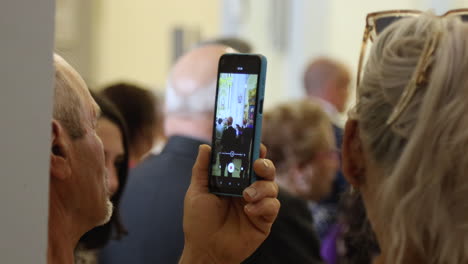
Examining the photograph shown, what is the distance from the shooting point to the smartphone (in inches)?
53.2

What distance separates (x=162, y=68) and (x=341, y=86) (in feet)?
8.99

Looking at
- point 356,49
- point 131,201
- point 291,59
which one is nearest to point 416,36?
point 131,201

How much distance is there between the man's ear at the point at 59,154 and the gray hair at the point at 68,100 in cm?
2

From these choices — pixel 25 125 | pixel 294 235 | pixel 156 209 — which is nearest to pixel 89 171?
pixel 25 125

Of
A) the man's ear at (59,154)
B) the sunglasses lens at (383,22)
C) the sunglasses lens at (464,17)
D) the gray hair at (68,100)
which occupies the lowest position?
the man's ear at (59,154)

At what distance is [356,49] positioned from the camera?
688cm

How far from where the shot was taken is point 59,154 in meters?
1.42

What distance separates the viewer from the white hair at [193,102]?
9.37 feet

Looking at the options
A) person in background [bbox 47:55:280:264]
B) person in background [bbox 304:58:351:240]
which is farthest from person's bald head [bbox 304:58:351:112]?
person in background [bbox 47:55:280:264]

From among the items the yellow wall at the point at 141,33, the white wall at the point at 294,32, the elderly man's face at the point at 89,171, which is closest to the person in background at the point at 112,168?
the elderly man's face at the point at 89,171

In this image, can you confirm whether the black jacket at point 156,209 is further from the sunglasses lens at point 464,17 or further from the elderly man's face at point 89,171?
the sunglasses lens at point 464,17

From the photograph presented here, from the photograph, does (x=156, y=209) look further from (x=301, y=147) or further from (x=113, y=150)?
(x=301, y=147)

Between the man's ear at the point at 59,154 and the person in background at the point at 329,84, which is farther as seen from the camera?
the person in background at the point at 329,84

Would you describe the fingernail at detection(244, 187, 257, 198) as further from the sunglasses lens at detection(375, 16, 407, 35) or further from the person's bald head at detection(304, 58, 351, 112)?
the person's bald head at detection(304, 58, 351, 112)
